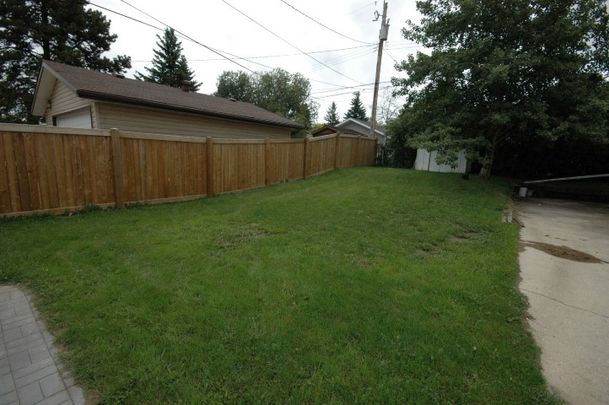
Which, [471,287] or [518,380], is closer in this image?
[518,380]

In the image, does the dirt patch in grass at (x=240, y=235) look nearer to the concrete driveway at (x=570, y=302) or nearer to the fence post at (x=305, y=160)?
the concrete driveway at (x=570, y=302)

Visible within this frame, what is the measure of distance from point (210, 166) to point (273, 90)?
33308mm

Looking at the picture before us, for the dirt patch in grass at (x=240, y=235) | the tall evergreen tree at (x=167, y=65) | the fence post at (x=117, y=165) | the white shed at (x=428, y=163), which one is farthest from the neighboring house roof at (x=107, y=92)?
the tall evergreen tree at (x=167, y=65)

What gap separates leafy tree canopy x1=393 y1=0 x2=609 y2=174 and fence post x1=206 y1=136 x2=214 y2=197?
6.28 meters

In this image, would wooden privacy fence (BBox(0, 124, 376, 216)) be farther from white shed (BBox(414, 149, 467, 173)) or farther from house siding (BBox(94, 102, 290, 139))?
white shed (BBox(414, 149, 467, 173))

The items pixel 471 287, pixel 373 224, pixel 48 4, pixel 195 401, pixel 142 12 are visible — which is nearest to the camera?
pixel 195 401

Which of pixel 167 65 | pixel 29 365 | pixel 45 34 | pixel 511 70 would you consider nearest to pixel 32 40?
pixel 45 34

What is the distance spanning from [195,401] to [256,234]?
316cm

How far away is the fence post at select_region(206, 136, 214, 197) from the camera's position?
784cm

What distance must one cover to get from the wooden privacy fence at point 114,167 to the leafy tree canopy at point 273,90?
30.4 m

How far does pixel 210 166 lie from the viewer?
26.0ft

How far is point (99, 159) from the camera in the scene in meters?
6.04

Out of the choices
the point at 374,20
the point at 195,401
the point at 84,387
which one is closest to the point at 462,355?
the point at 195,401

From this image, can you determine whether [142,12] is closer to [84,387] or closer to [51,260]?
[51,260]
